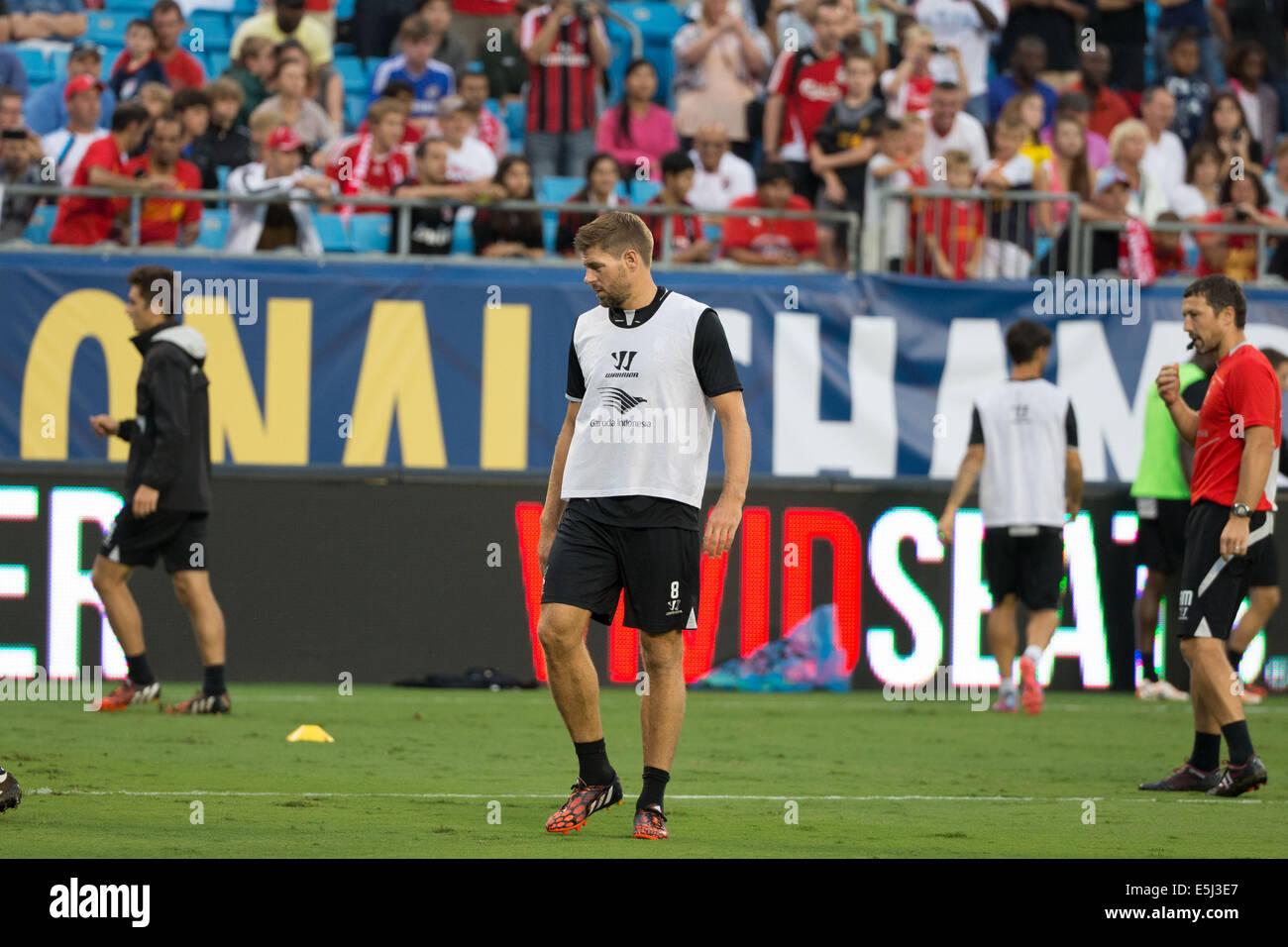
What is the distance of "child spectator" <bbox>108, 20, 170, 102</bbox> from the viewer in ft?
58.1

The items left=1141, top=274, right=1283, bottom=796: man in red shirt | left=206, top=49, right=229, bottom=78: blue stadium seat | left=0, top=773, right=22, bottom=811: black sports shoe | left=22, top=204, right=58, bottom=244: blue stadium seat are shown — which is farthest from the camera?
left=206, top=49, right=229, bottom=78: blue stadium seat

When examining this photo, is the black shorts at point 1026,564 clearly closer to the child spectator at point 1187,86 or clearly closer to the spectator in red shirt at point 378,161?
the spectator in red shirt at point 378,161

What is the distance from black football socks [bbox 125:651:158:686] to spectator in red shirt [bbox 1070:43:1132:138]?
37.6 ft

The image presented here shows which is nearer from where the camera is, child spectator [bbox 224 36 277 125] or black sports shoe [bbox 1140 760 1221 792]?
black sports shoe [bbox 1140 760 1221 792]

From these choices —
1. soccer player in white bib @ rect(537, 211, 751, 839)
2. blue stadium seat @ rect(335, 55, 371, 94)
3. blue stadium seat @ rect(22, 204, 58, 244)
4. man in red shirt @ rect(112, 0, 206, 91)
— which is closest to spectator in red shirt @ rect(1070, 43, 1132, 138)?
blue stadium seat @ rect(335, 55, 371, 94)

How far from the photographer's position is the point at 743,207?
16469mm

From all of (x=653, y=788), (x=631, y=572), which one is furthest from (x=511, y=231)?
(x=653, y=788)

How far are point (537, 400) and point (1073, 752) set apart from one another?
5756 millimetres

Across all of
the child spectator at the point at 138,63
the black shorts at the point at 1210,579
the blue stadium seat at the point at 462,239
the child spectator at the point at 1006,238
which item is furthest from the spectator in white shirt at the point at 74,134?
the black shorts at the point at 1210,579

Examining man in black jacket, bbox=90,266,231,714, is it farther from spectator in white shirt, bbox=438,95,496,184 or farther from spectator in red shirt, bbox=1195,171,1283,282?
spectator in red shirt, bbox=1195,171,1283,282

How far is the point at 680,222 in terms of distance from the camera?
1590cm

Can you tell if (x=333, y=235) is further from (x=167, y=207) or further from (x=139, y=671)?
(x=139, y=671)

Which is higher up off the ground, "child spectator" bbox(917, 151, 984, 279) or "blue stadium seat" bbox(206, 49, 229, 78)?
"blue stadium seat" bbox(206, 49, 229, 78)

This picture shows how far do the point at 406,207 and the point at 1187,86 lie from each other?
28.5 feet
